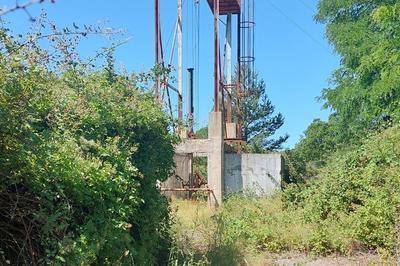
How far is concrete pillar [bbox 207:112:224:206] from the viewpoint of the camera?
16594mm

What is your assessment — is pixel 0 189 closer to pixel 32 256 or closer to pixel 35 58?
pixel 32 256

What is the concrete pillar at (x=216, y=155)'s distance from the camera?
54.4 ft

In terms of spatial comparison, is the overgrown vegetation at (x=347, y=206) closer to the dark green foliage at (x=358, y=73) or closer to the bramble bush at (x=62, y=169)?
the dark green foliage at (x=358, y=73)

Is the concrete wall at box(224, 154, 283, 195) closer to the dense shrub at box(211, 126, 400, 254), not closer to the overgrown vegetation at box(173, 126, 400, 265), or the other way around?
the dense shrub at box(211, 126, 400, 254)

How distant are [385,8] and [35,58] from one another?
27.3 ft

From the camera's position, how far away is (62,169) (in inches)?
152

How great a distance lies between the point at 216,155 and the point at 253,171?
195 centimetres

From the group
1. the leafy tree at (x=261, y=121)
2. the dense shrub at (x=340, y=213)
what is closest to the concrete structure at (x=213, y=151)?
the dense shrub at (x=340, y=213)

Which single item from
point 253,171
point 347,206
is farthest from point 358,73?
point 347,206

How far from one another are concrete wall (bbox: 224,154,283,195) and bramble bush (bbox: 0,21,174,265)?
39.1ft

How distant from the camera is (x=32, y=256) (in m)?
3.53

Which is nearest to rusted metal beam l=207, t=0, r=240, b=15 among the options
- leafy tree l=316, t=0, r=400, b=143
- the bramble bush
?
leafy tree l=316, t=0, r=400, b=143

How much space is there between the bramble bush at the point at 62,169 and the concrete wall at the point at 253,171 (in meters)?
11.9

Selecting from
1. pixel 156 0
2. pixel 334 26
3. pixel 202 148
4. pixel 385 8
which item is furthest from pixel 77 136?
pixel 334 26
